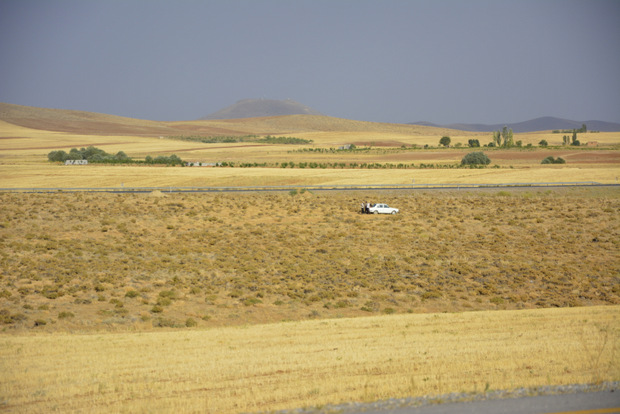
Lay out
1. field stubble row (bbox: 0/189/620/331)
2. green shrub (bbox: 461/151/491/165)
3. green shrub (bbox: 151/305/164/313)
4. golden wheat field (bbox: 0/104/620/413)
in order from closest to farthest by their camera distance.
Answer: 1. golden wheat field (bbox: 0/104/620/413)
2. green shrub (bbox: 151/305/164/313)
3. field stubble row (bbox: 0/189/620/331)
4. green shrub (bbox: 461/151/491/165)

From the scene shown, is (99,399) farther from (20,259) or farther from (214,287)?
(20,259)

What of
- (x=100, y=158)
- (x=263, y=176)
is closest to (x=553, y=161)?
(x=263, y=176)

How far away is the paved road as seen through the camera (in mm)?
10391

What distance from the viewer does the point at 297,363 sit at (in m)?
14.8

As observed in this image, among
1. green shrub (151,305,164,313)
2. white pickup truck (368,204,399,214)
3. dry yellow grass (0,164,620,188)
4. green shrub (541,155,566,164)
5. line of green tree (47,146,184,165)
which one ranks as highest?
line of green tree (47,146,184,165)

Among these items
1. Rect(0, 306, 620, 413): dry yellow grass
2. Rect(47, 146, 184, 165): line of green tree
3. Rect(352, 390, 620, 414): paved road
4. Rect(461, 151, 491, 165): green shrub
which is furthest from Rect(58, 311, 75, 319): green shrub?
Rect(461, 151, 491, 165): green shrub

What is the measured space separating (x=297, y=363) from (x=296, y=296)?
43.6 feet

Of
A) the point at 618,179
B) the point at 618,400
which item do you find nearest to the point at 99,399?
the point at 618,400

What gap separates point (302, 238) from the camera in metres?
41.1

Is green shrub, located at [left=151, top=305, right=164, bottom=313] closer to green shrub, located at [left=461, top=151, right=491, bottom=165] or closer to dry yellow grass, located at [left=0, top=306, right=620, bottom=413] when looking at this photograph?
dry yellow grass, located at [left=0, top=306, right=620, bottom=413]

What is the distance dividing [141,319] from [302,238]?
18.6 metres

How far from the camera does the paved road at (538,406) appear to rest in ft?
34.1

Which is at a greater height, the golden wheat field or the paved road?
the paved road

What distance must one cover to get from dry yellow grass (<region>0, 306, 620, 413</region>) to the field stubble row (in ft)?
17.4
